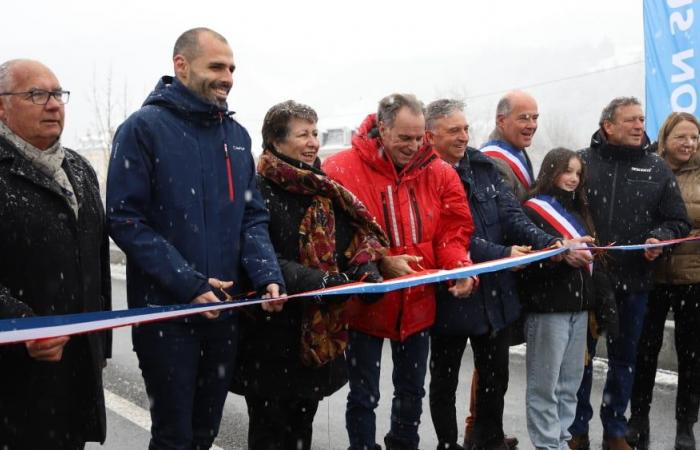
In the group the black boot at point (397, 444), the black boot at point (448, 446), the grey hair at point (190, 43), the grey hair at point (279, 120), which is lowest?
the black boot at point (448, 446)

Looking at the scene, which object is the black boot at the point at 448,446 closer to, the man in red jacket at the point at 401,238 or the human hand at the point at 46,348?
the man in red jacket at the point at 401,238

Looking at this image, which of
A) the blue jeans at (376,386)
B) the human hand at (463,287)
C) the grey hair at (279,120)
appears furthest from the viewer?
the human hand at (463,287)

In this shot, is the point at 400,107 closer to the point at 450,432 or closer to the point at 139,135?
the point at 139,135

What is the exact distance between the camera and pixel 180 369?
10.7 feet

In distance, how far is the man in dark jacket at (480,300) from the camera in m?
4.50

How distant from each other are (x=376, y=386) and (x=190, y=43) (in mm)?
1957

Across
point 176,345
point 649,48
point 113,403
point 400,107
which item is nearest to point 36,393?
point 176,345

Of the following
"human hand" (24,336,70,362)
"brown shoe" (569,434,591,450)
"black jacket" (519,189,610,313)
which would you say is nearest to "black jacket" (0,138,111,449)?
"human hand" (24,336,70,362)

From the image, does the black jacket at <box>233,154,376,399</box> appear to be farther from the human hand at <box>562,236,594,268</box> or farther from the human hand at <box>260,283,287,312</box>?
the human hand at <box>562,236,594,268</box>

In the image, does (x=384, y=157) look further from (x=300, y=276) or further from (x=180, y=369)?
(x=180, y=369)

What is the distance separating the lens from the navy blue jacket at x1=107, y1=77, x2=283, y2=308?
10.4 ft

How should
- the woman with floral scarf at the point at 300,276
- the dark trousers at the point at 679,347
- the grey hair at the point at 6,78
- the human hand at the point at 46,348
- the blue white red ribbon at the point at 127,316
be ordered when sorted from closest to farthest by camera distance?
the blue white red ribbon at the point at 127,316
the human hand at the point at 46,348
the grey hair at the point at 6,78
the woman with floral scarf at the point at 300,276
the dark trousers at the point at 679,347

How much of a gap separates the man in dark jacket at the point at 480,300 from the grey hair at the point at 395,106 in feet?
1.03

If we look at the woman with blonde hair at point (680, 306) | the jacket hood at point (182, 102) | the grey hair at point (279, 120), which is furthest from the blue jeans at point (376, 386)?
the woman with blonde hair at point (680, 306)
